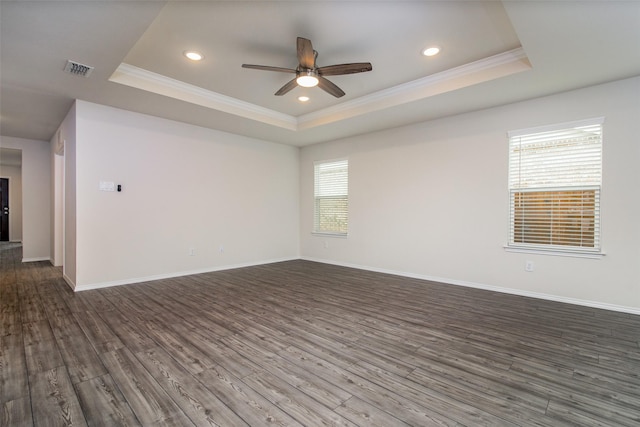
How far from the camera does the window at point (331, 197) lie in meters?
6.36

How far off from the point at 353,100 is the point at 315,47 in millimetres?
1596

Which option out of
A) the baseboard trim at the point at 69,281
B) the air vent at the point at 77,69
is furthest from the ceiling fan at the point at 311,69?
the baseboard trim at the point at 69,281

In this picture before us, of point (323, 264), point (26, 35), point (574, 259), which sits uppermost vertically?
point (26, 35)

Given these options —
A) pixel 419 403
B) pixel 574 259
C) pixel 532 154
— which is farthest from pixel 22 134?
pixel 574 259

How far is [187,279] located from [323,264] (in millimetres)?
2750

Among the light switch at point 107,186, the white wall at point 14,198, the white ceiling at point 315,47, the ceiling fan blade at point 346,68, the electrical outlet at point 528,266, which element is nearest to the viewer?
the white ceiling at point 315,47

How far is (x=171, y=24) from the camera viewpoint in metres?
2.75

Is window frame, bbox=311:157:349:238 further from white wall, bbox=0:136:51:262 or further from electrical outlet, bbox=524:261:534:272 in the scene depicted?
white wall, bbox=0:136:51:262

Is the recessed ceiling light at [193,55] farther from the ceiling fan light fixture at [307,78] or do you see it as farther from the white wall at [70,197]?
the white wall at [70,197]

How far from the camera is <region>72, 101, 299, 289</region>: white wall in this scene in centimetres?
429

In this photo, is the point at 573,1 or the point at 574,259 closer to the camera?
the point at 573,1

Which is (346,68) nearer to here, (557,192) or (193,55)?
(193,55)

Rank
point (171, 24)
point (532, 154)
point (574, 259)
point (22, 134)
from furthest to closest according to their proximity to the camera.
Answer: point (22, 134) < point (532, 154) < point (574, 259) < point (171, 24)

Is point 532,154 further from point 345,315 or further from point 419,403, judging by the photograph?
point 419,403
